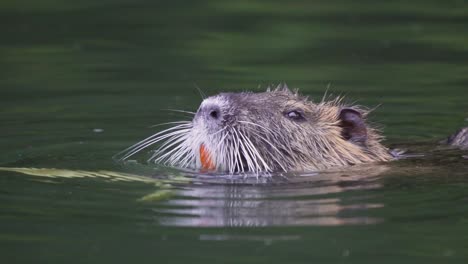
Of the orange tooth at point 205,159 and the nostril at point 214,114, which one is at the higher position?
the nostril at point 214,114

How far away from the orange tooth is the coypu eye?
2.07ft

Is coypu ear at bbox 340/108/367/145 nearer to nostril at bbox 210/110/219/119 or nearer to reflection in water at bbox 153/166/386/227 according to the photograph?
reflection in water at bbox 153/166/386/227

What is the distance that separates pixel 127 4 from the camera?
45.4 feet

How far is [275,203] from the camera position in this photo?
250 inches

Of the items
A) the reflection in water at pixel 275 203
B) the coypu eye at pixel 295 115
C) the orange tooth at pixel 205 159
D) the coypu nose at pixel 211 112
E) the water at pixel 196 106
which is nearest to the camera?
the water at pixel 196 106

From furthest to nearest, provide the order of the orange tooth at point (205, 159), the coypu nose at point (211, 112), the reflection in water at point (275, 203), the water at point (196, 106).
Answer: the orange tooth at point (205, 159) → the coypu nose at point (211, 112) → the reflection in water at point (275, 203) → the water at point (196, 106)

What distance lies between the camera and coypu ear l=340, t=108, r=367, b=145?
296 inches

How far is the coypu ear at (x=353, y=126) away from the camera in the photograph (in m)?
7.52

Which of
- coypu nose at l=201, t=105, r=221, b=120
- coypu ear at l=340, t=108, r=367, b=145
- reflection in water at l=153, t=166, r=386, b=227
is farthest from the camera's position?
coypu ear at l=340, t=108, r=367, b=145

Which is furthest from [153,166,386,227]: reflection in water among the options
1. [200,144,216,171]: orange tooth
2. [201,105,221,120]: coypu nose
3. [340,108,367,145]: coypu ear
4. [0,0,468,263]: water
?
[340,108,367,145]: coypu ear

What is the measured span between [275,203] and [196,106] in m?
3.46

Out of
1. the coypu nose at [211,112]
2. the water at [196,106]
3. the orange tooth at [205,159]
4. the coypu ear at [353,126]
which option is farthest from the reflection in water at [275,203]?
the coypu ear at [353,126]

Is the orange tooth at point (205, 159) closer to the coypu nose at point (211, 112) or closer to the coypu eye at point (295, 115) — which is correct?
the coypu nose at point (211, 112)

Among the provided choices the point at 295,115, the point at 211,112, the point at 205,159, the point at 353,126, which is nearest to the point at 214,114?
the point at 211,112
